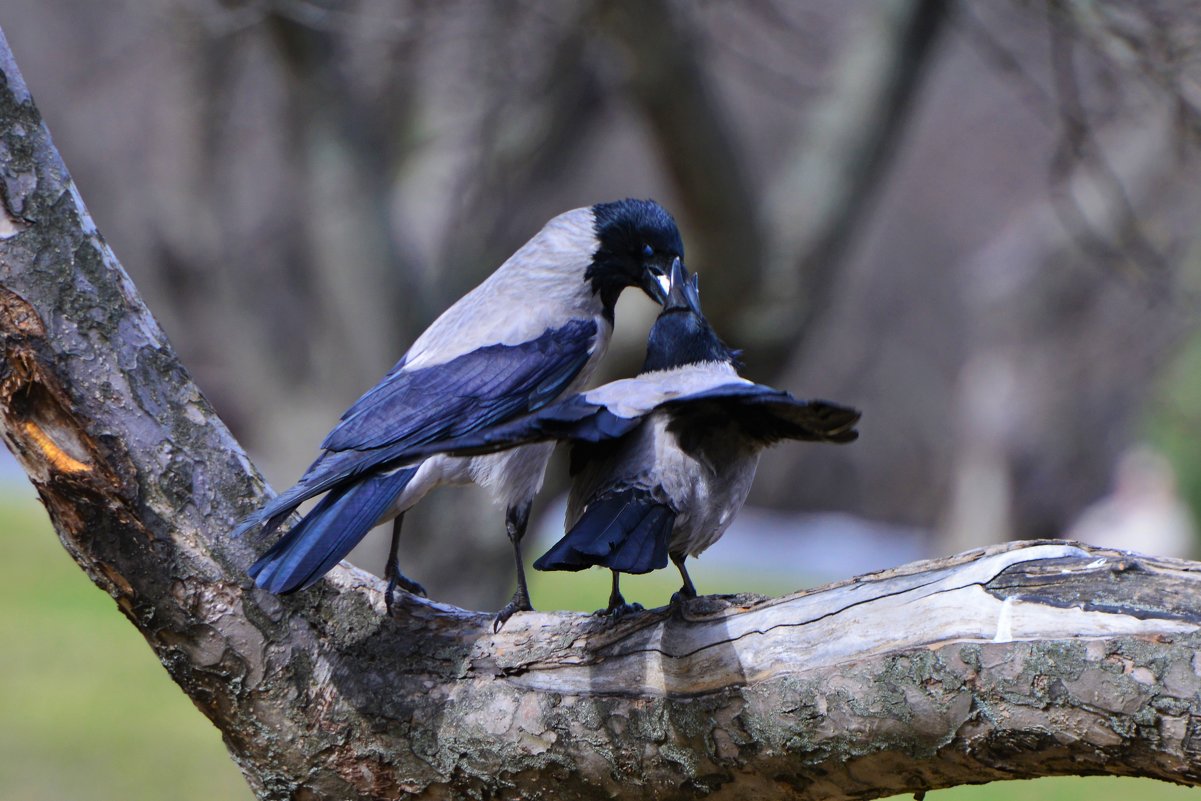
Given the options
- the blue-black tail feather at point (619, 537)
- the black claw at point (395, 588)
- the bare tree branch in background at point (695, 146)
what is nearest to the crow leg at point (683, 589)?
the blue-black tail feather at point (619, 537)

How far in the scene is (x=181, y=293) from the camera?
7.37 metres

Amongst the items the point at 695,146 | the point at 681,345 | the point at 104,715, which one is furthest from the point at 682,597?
the point at 104,715

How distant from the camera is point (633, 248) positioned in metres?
3.33

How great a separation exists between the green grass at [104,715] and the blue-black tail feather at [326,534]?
412 centimetres

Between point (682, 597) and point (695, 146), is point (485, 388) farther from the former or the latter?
point (695, 146)

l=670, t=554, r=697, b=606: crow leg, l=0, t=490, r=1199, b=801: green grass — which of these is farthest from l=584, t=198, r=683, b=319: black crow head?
l=0, t=490, r=1199, b=801: green grass

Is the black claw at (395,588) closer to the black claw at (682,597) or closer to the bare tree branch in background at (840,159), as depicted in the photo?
the black claw at (682,597)

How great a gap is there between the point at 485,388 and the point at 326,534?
2.08 feet

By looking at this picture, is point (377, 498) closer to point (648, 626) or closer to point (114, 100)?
point (648, 626)

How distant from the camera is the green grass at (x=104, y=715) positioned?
6.81 m

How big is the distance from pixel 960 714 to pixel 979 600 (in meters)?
0.19

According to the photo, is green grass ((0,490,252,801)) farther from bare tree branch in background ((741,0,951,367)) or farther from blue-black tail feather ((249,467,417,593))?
blue-black tail feather ((249,467,417,593))

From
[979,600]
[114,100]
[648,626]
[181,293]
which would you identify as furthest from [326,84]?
[114,100]

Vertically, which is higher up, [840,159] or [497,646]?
[840,159]
